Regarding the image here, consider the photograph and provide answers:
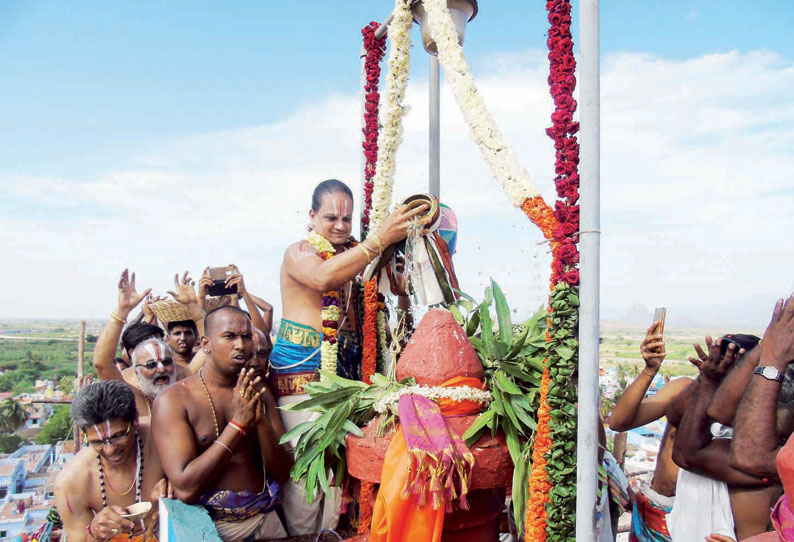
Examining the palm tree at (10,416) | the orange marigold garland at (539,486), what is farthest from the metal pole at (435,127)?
the palm tree at (10,416)

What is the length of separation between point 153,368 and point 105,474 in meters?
1.05

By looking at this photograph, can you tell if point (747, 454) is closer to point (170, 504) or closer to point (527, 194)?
point (527, 194)

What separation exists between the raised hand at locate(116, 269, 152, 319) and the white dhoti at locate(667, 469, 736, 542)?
4399mm

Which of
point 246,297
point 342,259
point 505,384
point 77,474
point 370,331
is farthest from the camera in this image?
point 246,297

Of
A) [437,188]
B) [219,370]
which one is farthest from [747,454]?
[437,188]

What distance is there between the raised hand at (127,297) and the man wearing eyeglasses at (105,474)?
1.50 meters

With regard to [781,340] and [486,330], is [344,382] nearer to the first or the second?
[486,330]

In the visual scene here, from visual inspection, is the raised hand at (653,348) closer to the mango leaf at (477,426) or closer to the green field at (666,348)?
the green field at (666,348)

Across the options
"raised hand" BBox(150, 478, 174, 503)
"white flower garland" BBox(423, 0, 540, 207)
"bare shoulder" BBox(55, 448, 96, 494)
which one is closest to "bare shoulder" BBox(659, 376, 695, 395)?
"white flower garland" BBox(423, 0, 540, 207)

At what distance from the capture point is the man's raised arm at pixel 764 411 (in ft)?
8.13

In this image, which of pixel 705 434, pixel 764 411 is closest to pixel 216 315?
pixel 705 434

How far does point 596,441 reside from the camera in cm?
262

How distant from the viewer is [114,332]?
506 cm

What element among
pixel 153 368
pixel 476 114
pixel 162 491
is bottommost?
pixel 162 491
